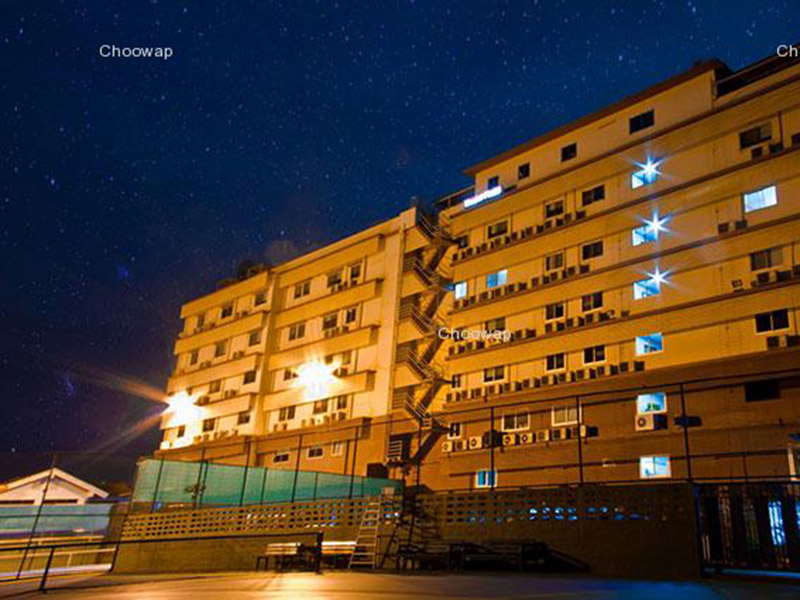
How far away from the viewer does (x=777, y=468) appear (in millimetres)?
25797

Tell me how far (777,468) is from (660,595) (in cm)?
1690

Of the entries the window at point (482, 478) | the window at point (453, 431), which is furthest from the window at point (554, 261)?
the window at point (482, 478)

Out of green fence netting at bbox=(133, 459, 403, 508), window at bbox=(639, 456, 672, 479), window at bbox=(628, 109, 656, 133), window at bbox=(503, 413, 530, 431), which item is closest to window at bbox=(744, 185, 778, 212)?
window at bbox=(628, 109, 656, 133)

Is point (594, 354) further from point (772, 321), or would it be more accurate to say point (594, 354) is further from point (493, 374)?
point (772, 321)

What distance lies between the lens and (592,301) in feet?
114

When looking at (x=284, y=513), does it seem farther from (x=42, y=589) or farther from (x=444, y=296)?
(x=444, y=296)

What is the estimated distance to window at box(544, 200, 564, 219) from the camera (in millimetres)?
37688

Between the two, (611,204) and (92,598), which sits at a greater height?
(611,204)

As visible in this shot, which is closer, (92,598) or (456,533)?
(92,598)

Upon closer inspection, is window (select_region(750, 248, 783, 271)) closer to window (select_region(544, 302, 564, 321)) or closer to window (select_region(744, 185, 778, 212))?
window (select_region(744, 185, 778, 212))

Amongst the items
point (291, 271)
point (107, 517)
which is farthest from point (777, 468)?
point (291, 271)

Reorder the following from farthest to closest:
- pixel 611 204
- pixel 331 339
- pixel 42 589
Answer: pixel 331 339 → pixel 611 204 → pixel 42 589

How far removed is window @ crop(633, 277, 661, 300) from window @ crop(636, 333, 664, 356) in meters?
1.88

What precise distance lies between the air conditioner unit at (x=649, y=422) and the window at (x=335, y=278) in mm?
24986
